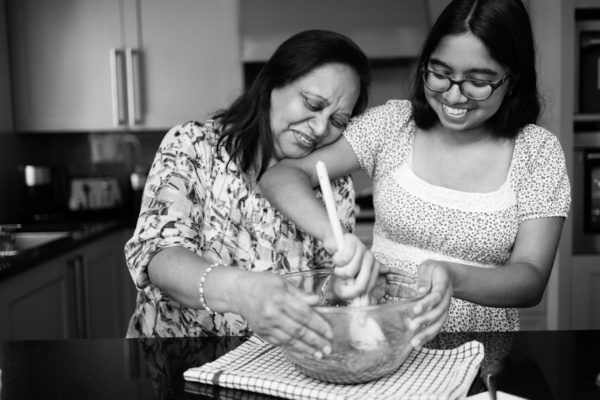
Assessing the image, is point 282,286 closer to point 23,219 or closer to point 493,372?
point 493,372

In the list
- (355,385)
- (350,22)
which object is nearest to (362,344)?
(355,385)

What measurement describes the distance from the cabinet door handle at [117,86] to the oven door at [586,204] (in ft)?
6.98

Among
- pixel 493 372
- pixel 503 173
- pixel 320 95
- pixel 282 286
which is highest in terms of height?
pixel 320 95

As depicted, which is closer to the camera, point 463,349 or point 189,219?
point 463,349

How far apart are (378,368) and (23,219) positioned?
2716 millimetres

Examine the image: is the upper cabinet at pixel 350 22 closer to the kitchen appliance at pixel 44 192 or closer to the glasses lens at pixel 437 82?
the kitchen appliance at pixel 44 192

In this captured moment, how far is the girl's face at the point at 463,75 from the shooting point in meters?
1.22

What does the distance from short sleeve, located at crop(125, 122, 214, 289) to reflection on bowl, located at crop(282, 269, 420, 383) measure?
0.35 meters

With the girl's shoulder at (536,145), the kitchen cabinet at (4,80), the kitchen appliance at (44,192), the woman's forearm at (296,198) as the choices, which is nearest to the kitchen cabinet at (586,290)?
the girl's shoulder at (536,145)

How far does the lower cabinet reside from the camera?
6.91ft

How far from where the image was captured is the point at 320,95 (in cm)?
131

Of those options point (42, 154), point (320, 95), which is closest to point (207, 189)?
point (320, 95)

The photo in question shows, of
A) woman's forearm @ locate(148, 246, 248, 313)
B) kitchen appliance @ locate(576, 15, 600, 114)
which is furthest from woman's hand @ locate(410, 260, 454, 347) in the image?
kitchen appliance @ locate(576, 15, 600, 114)

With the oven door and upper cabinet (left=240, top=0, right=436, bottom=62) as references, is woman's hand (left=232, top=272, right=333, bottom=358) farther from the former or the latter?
the oven door
